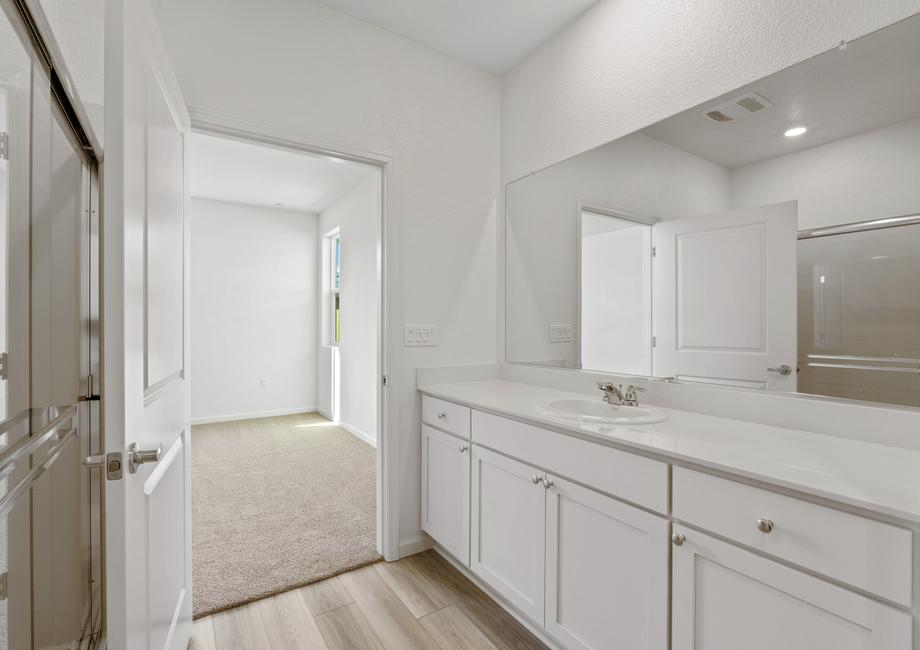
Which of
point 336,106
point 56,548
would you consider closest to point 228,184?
point 336,106

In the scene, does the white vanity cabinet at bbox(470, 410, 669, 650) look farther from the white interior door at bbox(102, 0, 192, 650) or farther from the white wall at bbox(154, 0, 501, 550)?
the white interior door at bbox(102, 0, 192, 650)

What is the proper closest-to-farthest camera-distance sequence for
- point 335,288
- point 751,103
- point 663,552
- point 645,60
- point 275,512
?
point 663,552
point 751,103
point 645,60
point 275,512
point 335,288

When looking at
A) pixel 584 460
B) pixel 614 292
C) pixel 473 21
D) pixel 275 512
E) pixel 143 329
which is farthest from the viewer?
pixel 275 512

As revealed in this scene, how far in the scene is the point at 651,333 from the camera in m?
1.79

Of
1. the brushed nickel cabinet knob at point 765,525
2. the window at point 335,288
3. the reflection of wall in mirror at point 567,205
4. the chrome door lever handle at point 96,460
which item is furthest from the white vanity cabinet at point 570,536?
the window at point 335,288

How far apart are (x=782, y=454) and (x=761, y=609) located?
1.17 feet

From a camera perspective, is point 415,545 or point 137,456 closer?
point 137,456

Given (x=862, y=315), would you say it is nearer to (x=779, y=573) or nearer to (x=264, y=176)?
(x=779, y=573)

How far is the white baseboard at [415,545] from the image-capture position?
223 cm

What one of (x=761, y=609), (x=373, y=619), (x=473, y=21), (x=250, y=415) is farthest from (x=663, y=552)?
(x=250, y=415)

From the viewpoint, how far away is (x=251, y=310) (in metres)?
5.29

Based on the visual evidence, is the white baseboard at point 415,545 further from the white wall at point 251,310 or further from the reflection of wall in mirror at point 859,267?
the white wall at point 251,310

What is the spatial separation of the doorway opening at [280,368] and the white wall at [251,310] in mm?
13

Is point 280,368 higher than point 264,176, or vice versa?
point 264,176
